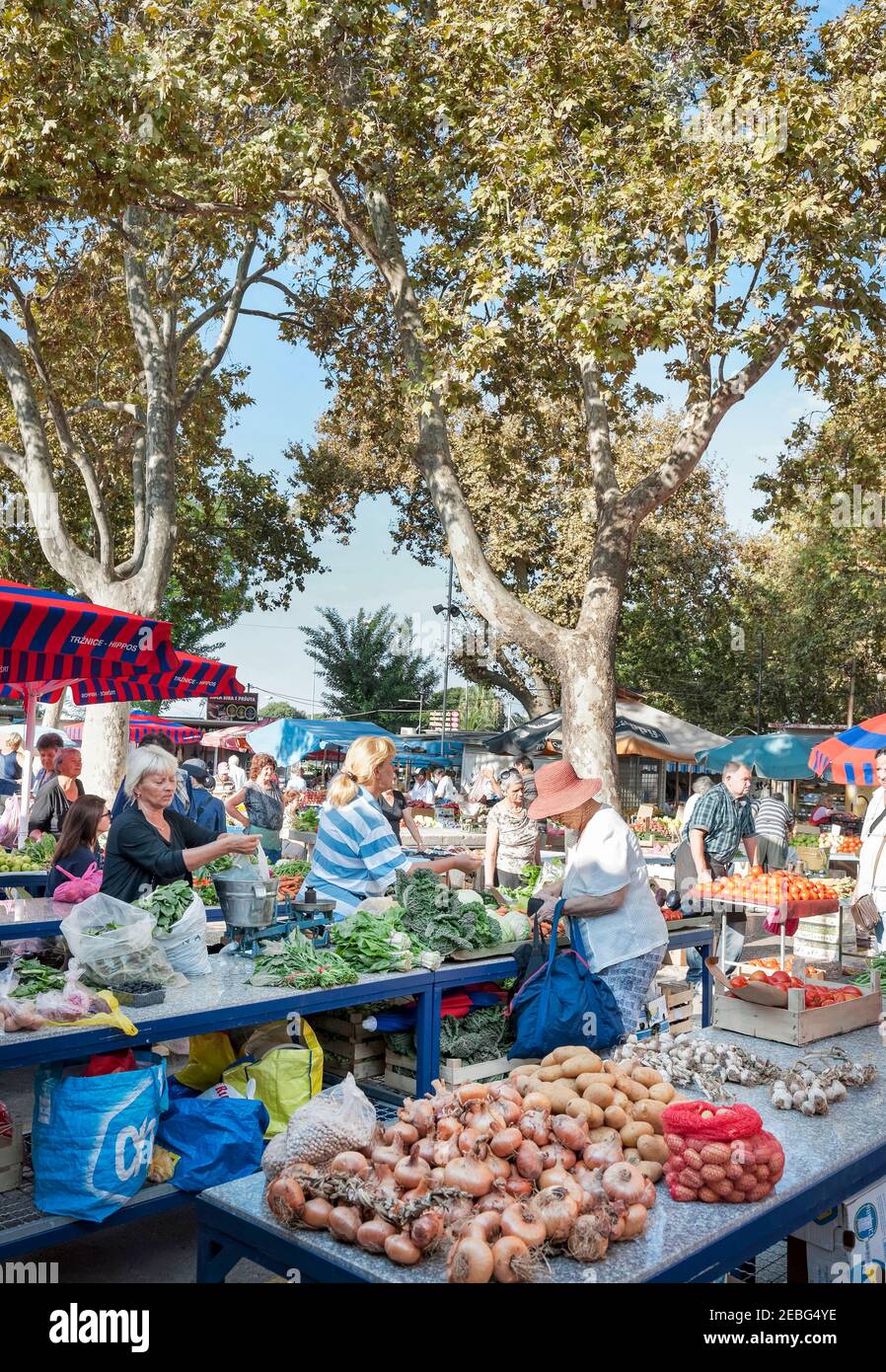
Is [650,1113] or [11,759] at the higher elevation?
A: [11,759]

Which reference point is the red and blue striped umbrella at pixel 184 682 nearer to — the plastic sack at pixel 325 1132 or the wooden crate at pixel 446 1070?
the wooden crate at pixel 446 1070

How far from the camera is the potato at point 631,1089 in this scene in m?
2.92

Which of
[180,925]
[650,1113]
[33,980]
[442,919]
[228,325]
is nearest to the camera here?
[650,1113]

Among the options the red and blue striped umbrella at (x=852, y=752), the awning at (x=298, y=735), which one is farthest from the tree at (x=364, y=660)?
the red and blue striped umbrella at (x=852, y=752)

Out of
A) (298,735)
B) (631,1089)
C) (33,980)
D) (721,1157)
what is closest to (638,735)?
(298,735)

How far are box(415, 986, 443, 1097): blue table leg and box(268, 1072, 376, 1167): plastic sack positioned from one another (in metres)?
2.14

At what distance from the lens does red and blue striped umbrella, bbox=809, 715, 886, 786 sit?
11748 mm

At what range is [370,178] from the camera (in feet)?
38.2

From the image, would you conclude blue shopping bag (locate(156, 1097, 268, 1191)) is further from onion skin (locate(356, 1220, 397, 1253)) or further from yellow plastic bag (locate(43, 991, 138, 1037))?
onion skin (locate(356, 1220, 397, 1253))

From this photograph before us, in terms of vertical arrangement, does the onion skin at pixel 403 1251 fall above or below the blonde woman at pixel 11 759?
below

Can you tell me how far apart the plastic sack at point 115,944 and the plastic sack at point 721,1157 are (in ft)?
7.09

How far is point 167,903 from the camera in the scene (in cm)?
432

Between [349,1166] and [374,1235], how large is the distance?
0.27 meters

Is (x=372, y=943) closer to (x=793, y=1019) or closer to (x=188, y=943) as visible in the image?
(x=188, y=943)
